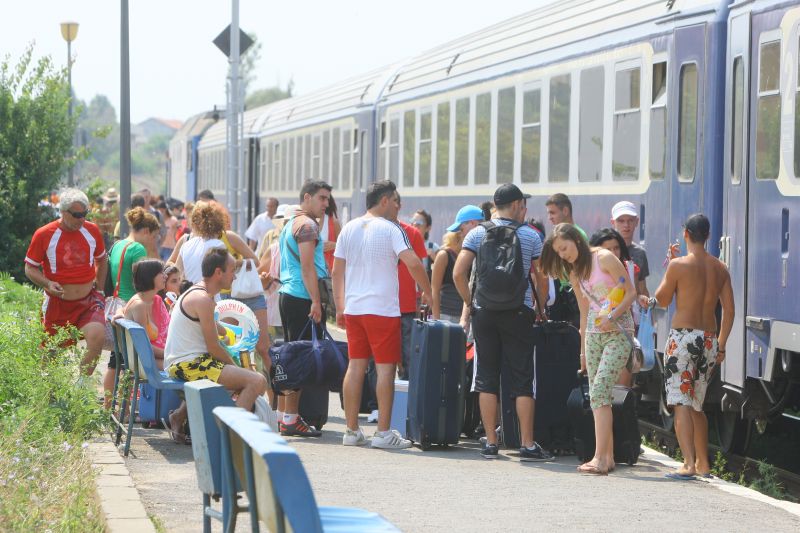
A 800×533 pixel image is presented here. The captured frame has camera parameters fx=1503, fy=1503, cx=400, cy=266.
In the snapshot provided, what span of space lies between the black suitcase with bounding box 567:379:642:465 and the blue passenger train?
97 centimetres

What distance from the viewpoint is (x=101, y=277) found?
11.7 m

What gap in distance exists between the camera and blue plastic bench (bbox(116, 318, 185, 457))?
9.34 metres

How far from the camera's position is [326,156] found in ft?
89.2

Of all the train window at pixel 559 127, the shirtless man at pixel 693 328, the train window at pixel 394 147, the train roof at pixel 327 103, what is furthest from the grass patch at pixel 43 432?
the train roof at pixel 327 103

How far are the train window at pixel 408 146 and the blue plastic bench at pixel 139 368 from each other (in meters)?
11.0

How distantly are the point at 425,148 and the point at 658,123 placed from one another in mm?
7930

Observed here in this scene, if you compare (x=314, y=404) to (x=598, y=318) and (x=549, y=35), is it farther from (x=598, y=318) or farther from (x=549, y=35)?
(x=549, y=35)

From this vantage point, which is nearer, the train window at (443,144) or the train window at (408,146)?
the train window at (443,144)

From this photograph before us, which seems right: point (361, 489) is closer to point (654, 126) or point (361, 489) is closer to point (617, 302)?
point (617, 302)

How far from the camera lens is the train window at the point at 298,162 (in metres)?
29.6

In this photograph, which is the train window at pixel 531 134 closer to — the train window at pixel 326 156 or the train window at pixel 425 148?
the train window at pixel 425 148

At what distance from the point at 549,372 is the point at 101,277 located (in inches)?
145

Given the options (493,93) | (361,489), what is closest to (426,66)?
(493,93)

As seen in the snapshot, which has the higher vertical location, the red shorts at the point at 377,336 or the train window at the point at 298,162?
the train window at the point at 298,162
